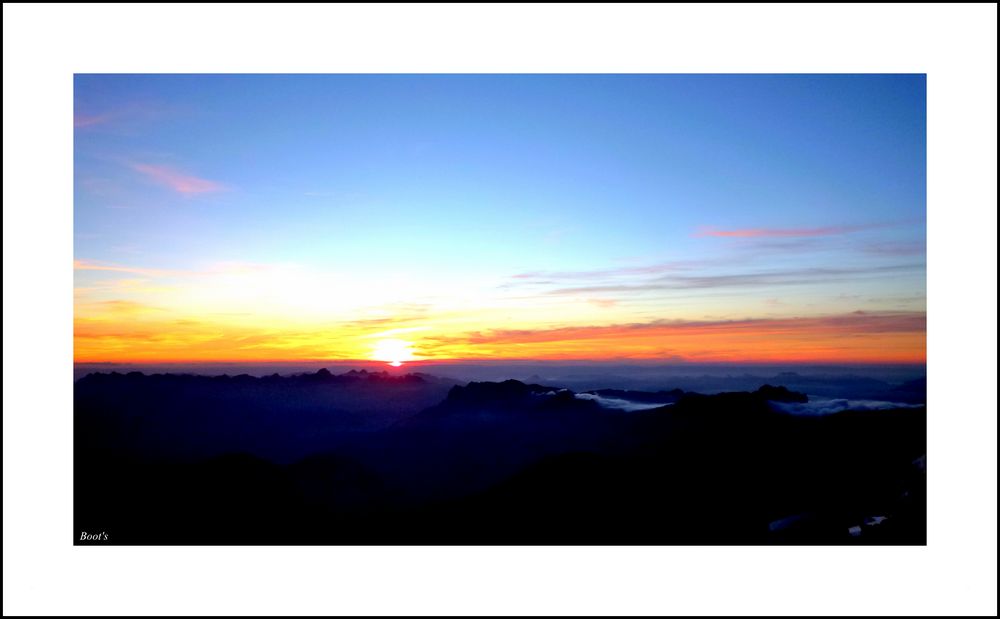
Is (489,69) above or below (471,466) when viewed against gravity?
above

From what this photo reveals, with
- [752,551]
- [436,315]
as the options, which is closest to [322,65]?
[436,315]

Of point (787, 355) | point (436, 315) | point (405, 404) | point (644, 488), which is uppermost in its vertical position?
point (436, 315)

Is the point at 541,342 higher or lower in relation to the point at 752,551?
higher

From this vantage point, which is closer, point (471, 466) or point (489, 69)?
point (489, 69)

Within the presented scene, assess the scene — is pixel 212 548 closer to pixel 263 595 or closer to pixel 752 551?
pixel 263 595
